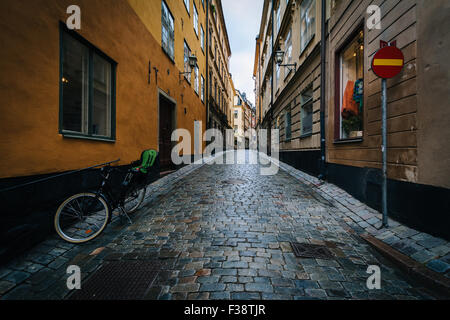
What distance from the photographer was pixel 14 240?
99.0 inches

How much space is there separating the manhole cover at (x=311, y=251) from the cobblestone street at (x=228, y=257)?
0.09 metres

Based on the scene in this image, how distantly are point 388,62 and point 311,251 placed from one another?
2985 mm

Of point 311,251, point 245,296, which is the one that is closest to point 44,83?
point 245,296

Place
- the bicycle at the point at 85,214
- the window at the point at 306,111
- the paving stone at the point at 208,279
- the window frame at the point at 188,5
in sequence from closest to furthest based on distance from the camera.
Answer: the paving stone at the point at 208,279, the bicycle at the point at 85,214, the window at the point at 306,111, the window frame at the point at 188,5

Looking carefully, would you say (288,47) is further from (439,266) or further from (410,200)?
(439,266)

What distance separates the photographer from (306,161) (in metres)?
8.92

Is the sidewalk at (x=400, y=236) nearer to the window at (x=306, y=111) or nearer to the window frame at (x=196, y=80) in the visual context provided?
the window at (x=306, y=111)

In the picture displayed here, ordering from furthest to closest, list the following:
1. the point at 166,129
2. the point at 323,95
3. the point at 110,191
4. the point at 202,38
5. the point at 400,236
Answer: the point at 202,38, the point at 166,129, the point at 323,95, the point at 110,191, the point at 400,236

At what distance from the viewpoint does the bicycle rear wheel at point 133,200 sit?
423 centimetres

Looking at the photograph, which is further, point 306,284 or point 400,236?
point 400,236

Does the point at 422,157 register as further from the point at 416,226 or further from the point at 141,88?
the point at 141,88

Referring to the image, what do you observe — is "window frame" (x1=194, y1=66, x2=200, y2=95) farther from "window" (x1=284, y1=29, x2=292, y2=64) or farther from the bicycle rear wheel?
the bicycle rear wheel

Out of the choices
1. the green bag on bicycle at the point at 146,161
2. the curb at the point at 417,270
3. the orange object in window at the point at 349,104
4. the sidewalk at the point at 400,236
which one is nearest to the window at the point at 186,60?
the orange object in window at the point at 349,104
